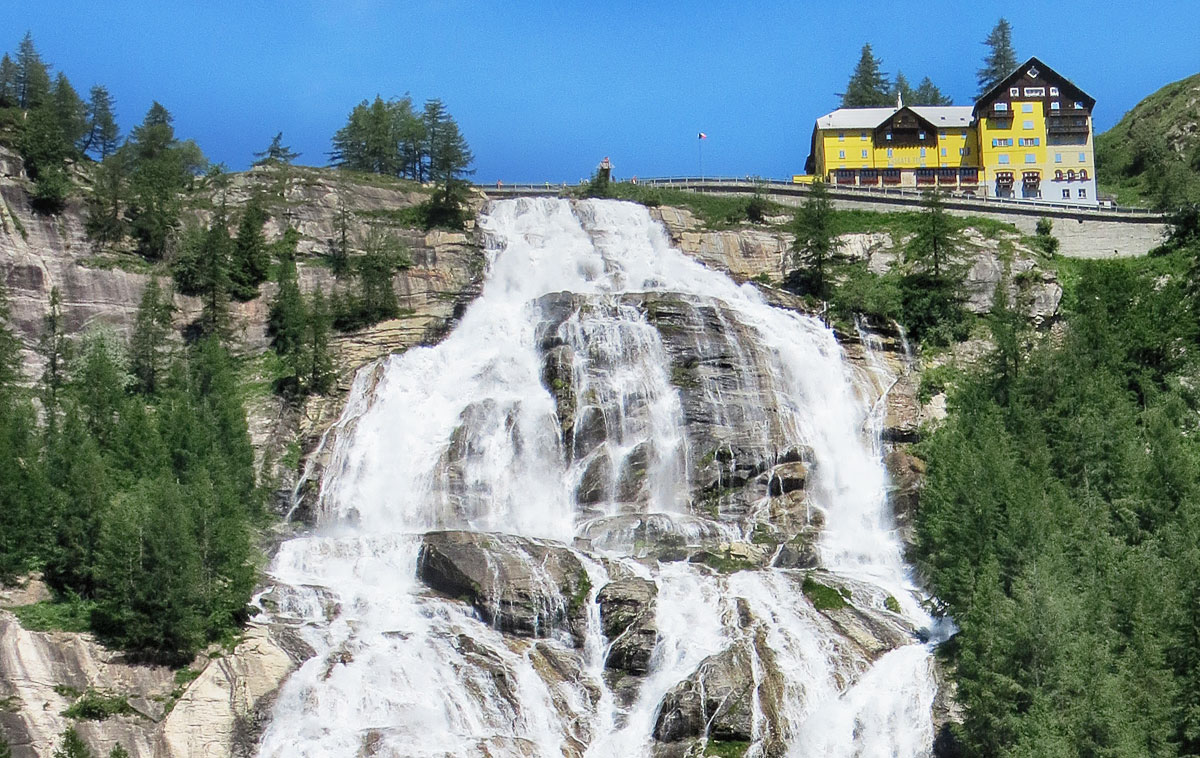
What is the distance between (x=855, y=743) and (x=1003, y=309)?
34.7 metres

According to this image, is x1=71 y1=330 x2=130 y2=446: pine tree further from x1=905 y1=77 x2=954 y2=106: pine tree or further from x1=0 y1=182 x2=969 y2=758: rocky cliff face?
x1=905 y1=77 x2=954 y2=106: pine tree

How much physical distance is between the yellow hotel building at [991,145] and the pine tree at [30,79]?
182 feet

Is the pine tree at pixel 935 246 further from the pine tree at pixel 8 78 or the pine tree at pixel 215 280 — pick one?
the pine tree at pixel 8 78

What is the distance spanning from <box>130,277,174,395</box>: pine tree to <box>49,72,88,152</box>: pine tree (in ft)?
57.2

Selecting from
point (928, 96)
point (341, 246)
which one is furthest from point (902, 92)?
point (341, 246)

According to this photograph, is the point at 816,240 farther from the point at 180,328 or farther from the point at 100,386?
the point at 100,386

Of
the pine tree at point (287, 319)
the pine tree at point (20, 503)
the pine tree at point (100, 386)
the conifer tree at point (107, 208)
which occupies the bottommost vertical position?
the pine tree at point (20, 503)

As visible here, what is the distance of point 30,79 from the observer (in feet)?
315

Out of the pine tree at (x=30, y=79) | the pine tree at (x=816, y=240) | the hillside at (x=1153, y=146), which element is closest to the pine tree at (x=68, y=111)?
the pine tree at (x=30, y=79)

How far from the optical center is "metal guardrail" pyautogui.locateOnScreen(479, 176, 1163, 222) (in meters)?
87.8

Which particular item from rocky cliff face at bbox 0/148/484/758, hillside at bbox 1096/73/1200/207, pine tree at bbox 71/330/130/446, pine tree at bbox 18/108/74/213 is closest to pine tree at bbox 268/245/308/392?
rocky cliff face at bbox 0/148/484/758

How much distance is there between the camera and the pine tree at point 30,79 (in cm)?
9044

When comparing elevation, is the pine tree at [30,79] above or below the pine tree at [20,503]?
above

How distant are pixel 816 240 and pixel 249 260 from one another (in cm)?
3204
